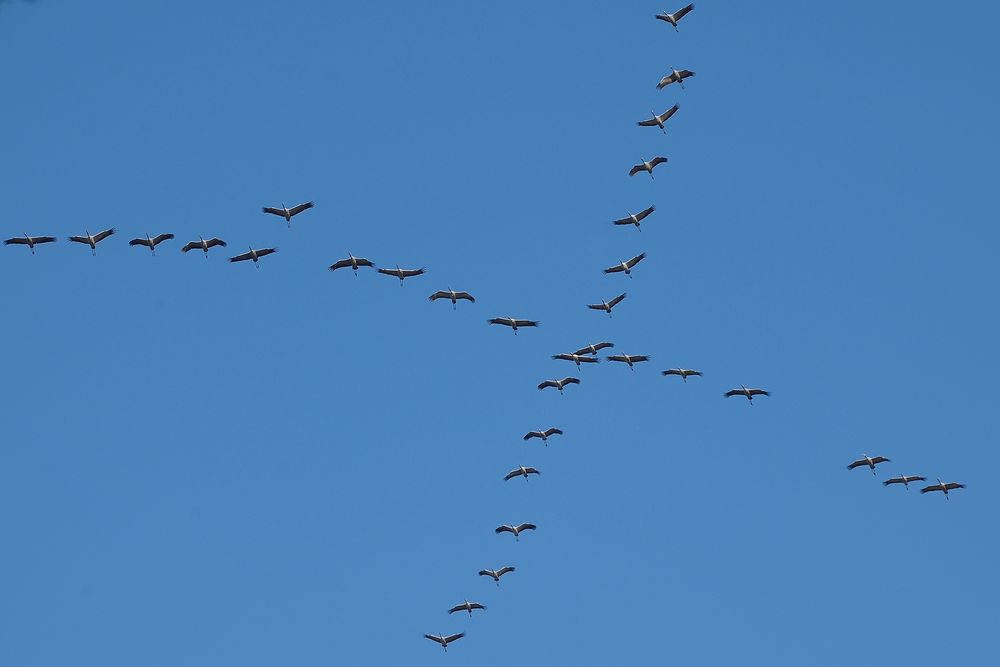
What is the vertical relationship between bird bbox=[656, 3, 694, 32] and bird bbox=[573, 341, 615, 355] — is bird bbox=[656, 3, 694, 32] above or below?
above

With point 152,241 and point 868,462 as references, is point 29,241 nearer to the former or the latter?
point 152,241

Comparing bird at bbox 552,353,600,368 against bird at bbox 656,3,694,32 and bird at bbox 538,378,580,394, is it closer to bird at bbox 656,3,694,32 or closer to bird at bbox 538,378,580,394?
bird at bbox 538,378,580,394

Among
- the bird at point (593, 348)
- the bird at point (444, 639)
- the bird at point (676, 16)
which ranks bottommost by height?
the bird at point (444, 639)

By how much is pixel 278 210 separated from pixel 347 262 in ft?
25.0

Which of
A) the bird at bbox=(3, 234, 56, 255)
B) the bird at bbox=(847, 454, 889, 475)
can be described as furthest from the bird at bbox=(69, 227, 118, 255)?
the bird at bbox=(847, 454, 889, 475)

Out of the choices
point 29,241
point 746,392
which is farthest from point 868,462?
point 29,241

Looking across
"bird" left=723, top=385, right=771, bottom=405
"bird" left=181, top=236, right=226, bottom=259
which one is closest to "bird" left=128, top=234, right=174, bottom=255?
"bird" left=181, top=236, right=226, bottom=259

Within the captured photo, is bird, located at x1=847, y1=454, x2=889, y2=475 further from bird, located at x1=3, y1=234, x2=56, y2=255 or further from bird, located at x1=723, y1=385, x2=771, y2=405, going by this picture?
bird, located at x1=3, y1=234, x2=56, y2=255

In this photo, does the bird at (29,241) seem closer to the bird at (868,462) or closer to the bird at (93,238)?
the bird at (93,238)

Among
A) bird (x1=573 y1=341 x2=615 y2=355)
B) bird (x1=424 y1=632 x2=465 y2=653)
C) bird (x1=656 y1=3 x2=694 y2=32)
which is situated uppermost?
bird (x1=656 y1=3 x2=694 y2=32)

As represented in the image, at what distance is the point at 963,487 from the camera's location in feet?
505

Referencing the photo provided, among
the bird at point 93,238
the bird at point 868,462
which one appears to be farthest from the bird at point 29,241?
the bird at point 868,462

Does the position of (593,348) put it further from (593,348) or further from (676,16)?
(676,16)

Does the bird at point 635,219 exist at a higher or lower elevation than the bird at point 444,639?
higher
